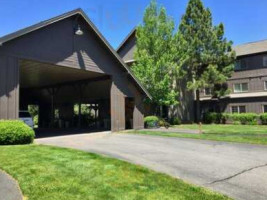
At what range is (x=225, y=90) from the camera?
34.8 m

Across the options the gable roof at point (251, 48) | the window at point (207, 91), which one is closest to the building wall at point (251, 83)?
the gable roof at point (251, 48)

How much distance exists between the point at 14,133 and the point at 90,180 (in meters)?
7.47

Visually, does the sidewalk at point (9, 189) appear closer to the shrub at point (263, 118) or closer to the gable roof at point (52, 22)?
the gable roof at point (52, 22)

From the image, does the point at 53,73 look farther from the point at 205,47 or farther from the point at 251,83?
the point at 251,83

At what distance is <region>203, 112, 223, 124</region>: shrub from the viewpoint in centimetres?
3512

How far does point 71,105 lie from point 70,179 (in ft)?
98.5

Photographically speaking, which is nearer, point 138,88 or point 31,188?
point 31,188

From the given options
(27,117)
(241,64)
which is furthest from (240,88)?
(27,117)

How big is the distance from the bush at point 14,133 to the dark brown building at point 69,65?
1.73 metres

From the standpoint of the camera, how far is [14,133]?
518 inches

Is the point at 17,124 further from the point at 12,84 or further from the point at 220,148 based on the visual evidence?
the point at 220,148

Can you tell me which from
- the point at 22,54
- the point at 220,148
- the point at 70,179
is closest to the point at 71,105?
the point at 22,54

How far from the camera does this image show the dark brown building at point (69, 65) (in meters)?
15.2

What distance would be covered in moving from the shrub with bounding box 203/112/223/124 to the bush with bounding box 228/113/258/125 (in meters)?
1.52
